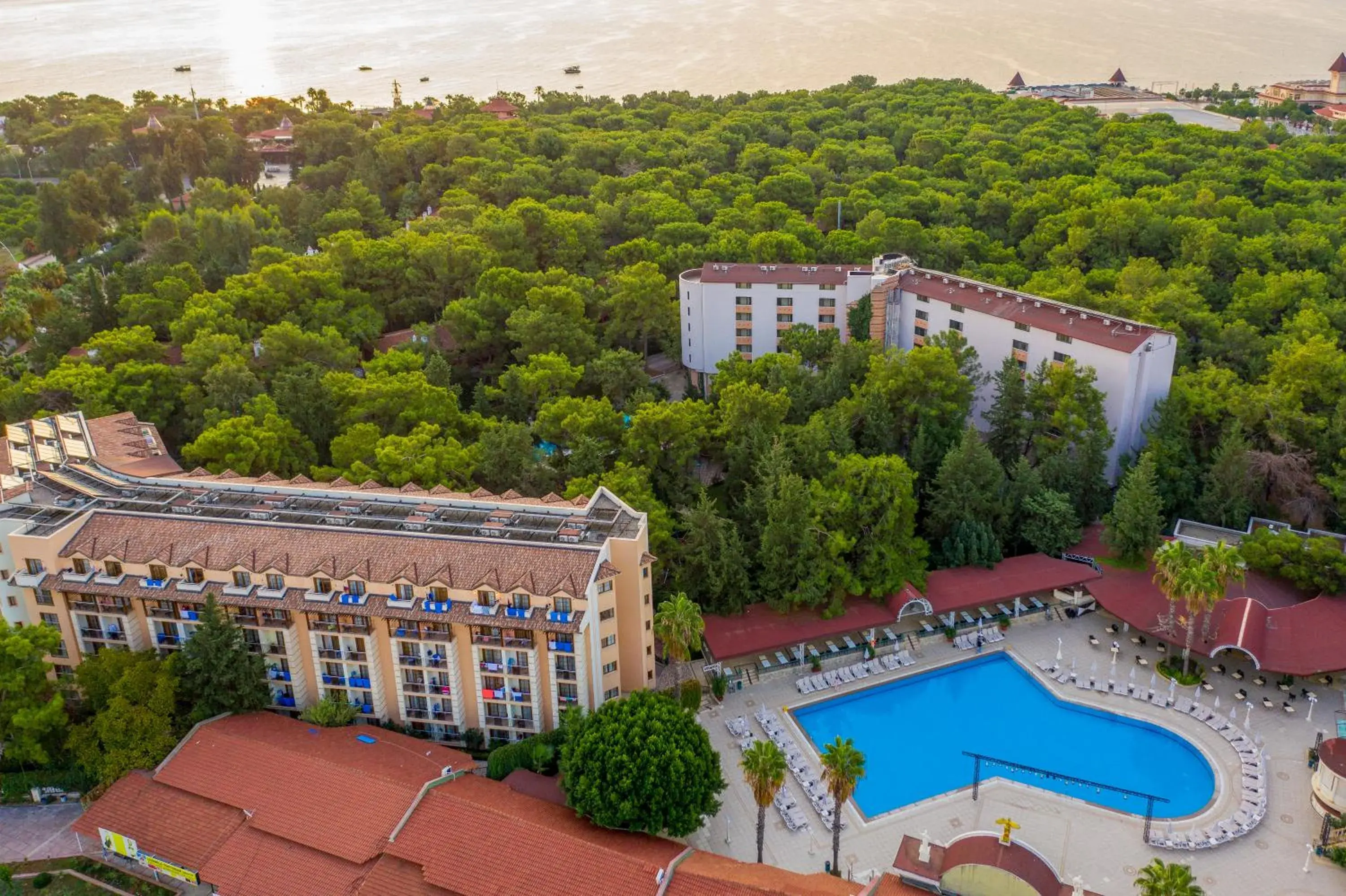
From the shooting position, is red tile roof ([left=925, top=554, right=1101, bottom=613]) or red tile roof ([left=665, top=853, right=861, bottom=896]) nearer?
red tile roof ([left=665, top=853, right=861, bottom=896])

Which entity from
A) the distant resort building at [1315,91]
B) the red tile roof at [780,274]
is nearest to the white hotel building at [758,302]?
the red tile roof at [780,274]

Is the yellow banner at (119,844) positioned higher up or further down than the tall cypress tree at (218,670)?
further down

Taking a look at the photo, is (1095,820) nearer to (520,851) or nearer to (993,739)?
(993,739)

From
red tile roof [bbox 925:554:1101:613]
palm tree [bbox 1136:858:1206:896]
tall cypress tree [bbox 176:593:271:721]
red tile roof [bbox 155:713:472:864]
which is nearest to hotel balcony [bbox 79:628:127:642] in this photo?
tall cypress tree [bbox 176:593:271:721]

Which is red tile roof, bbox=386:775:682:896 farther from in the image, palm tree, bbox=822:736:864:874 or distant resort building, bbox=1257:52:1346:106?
distant resort building, bbox=1257:52:1346:106

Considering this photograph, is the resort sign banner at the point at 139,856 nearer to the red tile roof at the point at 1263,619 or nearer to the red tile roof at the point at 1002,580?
the red tile roof at the point at 1002,580

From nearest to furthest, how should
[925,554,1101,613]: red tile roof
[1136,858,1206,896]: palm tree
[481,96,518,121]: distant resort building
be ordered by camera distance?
1. [1136,858,1206,896]: palm tree
2. [925,554,1101,613]: red tile roof
3. [481,96,518,121]: distant resort building
